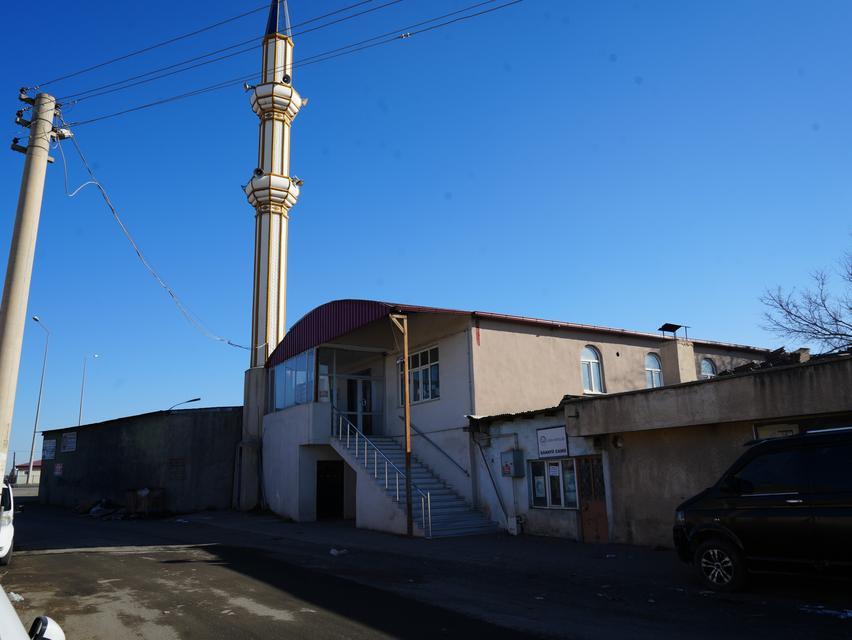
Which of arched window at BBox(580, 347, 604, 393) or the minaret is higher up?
the minaret

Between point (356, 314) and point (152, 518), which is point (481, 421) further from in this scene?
point (152, 518)

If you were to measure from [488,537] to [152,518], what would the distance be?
1555cm

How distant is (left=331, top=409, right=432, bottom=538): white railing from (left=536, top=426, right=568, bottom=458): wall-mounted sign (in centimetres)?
325

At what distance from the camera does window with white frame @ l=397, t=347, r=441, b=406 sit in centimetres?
2109

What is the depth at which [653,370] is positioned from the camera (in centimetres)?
2455

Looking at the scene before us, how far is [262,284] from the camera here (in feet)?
103

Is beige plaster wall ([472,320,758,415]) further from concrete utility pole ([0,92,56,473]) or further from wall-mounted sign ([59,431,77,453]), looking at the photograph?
wall-mounted sign ([59,431,77,453])

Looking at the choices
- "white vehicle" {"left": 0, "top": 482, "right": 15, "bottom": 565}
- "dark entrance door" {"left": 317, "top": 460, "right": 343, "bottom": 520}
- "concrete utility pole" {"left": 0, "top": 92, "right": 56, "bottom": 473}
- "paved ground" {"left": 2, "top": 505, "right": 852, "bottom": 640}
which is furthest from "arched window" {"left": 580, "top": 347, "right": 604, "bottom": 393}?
"white vehicle" {"left": 0, "top": 482, "right": 15, "bottom": 565}

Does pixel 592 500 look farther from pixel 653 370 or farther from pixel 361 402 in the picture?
pixel 361 402

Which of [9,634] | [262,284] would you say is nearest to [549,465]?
[9,634]

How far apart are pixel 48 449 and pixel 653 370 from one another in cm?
3153

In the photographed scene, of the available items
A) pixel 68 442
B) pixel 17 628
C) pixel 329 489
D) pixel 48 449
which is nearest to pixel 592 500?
pixel 329 489

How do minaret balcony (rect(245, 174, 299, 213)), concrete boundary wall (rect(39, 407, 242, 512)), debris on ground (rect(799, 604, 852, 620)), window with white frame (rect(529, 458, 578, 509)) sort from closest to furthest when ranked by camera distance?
debris on ground (rect(799, 604, 852, 620)), window with white frame (rect(529, 458, 578, 509)), concrete boundary wall (rect(39, 407, 242, 512)), minaret balcony (rect(245, 174, 299, 213))

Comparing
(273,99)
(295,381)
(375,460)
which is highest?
(273,99)
